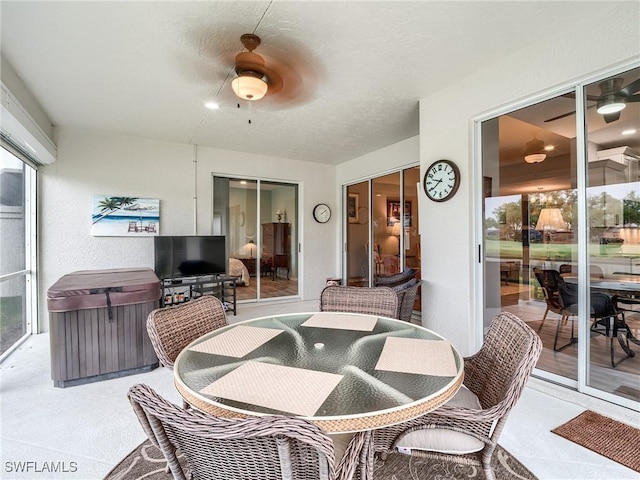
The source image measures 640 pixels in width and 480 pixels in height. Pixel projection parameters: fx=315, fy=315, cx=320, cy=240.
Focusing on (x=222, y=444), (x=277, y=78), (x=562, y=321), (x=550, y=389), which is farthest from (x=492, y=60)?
(x=222, y=444)

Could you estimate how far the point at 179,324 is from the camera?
1.81 meters


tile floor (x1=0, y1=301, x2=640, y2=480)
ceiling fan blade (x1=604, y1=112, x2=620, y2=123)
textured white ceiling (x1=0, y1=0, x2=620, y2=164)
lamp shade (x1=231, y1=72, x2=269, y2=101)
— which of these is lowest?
tile floor (x1=0, y1=301, x2=640, y2=480)

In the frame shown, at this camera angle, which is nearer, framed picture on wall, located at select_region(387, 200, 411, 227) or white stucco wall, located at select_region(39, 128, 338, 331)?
white stucco wall, located at select_region(39, 128, 338, 331)

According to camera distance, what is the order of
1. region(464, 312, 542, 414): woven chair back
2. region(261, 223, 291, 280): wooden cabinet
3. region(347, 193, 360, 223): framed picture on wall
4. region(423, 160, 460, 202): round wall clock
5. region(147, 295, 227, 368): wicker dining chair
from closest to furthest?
1. region(464, 312, 542, 414): woven chair back
2. region(147, 295, 227, 368): wicker dining chair
3. region(423, 160, 460, 202): round wall clock
4. region(261, 223, 291, 280): wooden cabinet
5. region(347, 193, 360, 223): framed picture on wall

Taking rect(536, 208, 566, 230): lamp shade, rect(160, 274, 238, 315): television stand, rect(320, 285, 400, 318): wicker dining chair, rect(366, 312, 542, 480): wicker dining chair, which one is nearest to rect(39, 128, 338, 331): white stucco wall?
rect(160, 274, 238, 315): television stand

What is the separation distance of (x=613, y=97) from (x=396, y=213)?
3.18 metres

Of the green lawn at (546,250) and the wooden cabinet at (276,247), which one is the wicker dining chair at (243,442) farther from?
the wooden cabinet at (276,247)

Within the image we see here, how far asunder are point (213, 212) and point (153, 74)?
2.70 meters

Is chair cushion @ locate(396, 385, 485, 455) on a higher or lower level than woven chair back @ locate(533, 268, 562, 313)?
lower

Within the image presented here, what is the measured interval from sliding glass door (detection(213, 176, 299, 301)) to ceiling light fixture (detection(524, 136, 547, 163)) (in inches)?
163

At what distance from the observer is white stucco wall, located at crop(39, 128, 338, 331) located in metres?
4.29

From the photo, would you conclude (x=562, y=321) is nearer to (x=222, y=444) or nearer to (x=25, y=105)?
(x=222, y=444)

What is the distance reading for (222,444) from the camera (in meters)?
0.77
